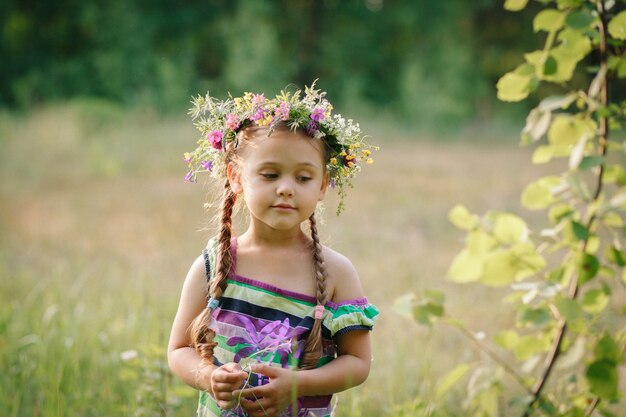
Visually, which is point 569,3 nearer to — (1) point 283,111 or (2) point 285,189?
(1) point 283,111

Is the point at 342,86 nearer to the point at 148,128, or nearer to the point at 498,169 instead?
the point at 148,128

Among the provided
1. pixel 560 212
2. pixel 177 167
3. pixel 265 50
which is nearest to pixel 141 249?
pixel 177 167

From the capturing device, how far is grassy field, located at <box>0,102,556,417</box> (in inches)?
129

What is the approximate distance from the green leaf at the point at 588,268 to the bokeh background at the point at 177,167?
893 mm

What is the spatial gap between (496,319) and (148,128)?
9444mm

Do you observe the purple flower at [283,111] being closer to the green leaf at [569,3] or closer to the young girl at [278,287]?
the young girl at [278,287]

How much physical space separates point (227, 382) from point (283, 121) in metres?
0.78

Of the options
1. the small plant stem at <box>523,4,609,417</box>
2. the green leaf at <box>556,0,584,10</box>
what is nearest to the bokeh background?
the small plant stem at <box>523,4,609,417</box>

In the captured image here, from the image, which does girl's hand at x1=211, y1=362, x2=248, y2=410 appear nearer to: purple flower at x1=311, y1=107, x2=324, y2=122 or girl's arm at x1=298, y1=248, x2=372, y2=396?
girl's arm at x1=298, y1=248, x2=372, y2=396

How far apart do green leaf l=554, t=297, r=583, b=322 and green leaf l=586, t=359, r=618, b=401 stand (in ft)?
0.62

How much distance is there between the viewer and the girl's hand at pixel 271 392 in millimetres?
1920

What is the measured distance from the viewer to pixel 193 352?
6.93 feet

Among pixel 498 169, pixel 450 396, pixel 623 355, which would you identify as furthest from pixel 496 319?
pixel 498 169

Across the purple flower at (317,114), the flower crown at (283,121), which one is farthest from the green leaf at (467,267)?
the purple flower at (317,114)
